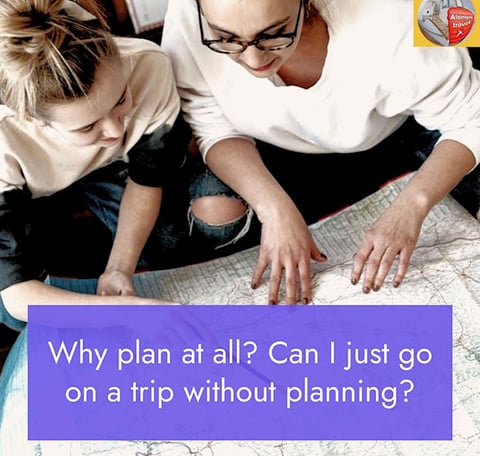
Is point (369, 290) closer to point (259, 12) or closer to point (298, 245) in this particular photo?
point (298, 245)

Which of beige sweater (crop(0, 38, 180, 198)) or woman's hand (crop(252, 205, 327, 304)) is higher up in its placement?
beige sweater (crop(0, 38, 180, 198))

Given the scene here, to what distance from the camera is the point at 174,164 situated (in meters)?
1.14

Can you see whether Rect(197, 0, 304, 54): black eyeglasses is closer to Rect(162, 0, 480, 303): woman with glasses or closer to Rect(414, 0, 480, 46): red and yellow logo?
Rect(162, 0, 480, 303): woman with glasses

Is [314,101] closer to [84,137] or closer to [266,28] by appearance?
[266,28]

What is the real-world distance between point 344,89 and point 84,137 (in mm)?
358

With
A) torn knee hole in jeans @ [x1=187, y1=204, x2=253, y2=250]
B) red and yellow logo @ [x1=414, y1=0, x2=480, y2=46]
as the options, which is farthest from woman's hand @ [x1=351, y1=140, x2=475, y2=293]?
torn knee hole in jeans @ [x1=187, y1=204, x2=253, y2=250]

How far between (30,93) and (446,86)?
54 cm

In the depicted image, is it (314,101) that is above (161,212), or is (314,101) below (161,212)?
above

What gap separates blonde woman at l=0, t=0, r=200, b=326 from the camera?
0.86 m

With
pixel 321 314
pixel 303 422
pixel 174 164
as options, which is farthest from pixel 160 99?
pixel 303 422

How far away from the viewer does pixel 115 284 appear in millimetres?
1080

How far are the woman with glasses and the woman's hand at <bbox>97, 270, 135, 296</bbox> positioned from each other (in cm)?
18

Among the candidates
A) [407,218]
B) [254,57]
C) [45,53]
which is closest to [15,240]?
[45,53]

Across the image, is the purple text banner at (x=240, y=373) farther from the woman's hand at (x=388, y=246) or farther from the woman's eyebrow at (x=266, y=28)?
the woman's eyebrow at (x=266, y=28)
